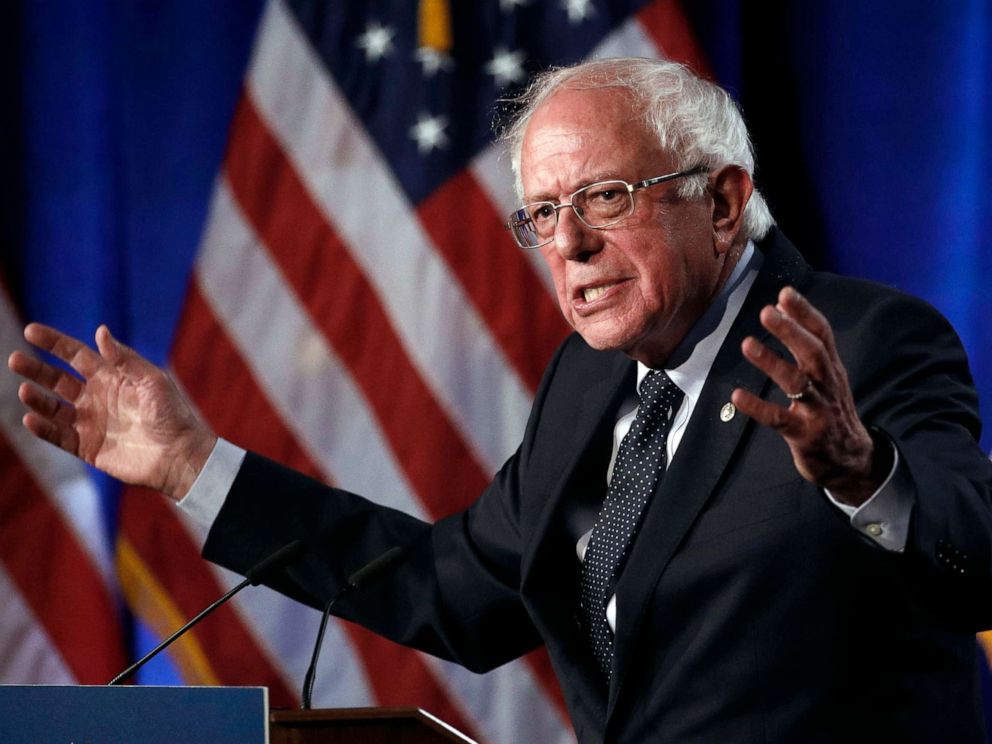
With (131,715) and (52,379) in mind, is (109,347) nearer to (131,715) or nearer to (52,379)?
(52,379)

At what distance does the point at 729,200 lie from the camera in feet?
6.18

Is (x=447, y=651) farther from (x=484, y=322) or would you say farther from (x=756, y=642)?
(x=484, y=322)

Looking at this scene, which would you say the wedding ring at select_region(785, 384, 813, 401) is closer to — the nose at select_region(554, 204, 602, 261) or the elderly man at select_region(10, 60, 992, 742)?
the elderly man at select_region(10, 60, 992, 742)

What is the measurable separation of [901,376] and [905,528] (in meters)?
0.30

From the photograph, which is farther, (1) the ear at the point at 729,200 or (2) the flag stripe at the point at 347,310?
(2) the flag stripe at the point at 347,310

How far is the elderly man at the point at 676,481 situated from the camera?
1356 millimetres

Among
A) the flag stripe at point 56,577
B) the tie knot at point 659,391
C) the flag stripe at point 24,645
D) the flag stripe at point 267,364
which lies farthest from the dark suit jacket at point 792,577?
the flag stripe at point 24,645

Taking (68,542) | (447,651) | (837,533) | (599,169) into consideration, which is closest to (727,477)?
(837,533)

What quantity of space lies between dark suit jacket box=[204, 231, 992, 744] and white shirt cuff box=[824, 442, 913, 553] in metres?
0.01

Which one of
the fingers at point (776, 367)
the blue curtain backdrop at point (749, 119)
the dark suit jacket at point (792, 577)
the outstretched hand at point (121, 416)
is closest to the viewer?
the fingers at point (776, 367)

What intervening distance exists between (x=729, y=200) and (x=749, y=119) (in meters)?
1.14

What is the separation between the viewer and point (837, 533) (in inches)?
60.2

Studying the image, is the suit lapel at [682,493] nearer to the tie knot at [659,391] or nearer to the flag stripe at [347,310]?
the tie knot at [659,391]

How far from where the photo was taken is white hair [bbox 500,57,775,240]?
183 centimetres
